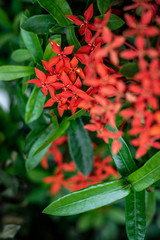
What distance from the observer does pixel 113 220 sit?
5.48 feet

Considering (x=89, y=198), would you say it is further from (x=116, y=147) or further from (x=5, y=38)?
(x=5, y=38)

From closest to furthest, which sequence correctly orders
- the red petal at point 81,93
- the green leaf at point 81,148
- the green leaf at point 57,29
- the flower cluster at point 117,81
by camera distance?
the flower cluster at point 117,81 → the red petal at point 81,93 → the green leaf at point 57,29 → the green leaf at point 81,148

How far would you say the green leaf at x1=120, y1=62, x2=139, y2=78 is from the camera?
53 centimetres

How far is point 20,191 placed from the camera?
1.16 metres

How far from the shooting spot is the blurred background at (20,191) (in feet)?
3.59

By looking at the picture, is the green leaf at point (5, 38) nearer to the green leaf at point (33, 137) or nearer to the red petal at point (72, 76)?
the green leaf at point (33, 137)

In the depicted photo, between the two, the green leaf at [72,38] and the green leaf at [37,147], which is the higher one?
the green leaf at [72,38]

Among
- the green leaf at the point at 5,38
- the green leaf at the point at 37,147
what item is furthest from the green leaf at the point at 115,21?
the green leaf at the point at 5,38

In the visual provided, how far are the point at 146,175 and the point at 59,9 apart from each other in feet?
1.48

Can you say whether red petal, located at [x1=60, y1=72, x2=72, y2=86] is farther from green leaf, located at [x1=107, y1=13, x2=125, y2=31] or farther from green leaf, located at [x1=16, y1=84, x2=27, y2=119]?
green leaf, located at [x1=16, y1=84, x2=27, y2=119]

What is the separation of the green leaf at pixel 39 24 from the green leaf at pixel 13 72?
4.0 inches

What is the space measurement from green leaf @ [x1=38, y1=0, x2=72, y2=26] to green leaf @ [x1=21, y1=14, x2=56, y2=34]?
0.15 ft

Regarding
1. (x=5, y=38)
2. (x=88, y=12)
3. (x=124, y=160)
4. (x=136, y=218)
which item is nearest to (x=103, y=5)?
(x=88, y=12)

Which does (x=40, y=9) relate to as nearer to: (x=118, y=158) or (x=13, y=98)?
(x=118, y=158)
